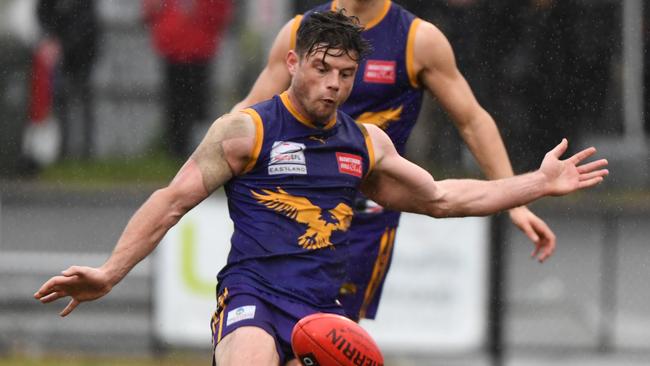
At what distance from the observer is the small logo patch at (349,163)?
5.41 metres

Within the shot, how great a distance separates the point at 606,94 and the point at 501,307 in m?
1.64

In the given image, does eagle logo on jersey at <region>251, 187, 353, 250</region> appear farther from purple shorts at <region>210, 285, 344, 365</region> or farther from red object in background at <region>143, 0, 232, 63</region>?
red object in background at <region>143, 0, 232, 63</region>

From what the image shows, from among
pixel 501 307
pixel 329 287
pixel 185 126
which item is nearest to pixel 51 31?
pixel 185 126

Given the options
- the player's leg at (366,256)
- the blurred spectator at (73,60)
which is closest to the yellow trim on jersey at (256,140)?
the player's leg at (366,256)

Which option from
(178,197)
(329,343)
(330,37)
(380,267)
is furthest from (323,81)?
(380,267)

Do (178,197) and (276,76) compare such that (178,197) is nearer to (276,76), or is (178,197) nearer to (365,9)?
(276,76)

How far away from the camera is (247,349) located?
5.07 m

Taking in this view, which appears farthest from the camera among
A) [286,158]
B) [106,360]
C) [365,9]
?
[106,360]

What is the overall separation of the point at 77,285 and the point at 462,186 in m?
1.59

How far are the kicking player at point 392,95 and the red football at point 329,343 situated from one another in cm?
143

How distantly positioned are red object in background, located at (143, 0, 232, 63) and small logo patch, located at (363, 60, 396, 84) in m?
4.04

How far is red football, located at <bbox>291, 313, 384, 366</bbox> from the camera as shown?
5023 millimetres

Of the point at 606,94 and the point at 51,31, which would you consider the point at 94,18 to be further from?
the point at 606,94

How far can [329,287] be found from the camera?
5387 millimetres
